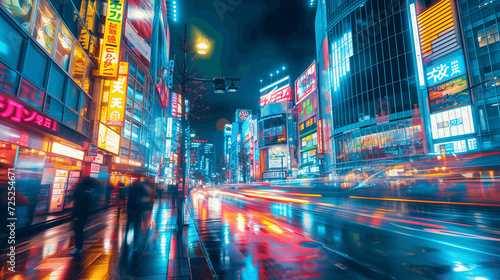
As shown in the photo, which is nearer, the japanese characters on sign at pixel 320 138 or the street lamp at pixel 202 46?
the street lamp at pixel 202 46

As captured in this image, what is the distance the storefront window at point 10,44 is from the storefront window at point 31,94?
2.56 feet

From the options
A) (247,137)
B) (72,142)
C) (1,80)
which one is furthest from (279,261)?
(247,137)

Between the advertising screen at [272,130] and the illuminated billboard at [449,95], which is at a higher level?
the advertising screen at [272,130]

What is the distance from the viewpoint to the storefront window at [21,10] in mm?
8163

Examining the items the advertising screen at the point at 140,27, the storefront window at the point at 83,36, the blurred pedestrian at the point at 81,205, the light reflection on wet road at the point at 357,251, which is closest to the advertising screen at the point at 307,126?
the advertising screen at the point at 140,27

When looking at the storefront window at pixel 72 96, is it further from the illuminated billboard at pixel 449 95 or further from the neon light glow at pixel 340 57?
the neon light glow at pixel 340 57

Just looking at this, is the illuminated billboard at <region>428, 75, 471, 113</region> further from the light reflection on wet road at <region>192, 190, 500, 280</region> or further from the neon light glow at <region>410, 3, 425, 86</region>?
the light reflection on wet road at <region>192, 190, 500, 280</region>

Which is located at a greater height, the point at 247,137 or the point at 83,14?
the point at 247,137

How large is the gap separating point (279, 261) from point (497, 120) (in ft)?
126

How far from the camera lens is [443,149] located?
1292 inches

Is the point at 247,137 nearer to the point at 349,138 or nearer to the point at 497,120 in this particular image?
the point at 349,138

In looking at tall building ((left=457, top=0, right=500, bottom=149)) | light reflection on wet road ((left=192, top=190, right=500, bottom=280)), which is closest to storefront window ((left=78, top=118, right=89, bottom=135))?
light reflection on wet road ((left=192, top=190, right=500, bottom=280))

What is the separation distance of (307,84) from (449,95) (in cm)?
3734

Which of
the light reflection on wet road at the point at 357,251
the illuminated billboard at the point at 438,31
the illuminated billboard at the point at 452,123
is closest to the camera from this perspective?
the light reflection on wet road at the point at 357,251
